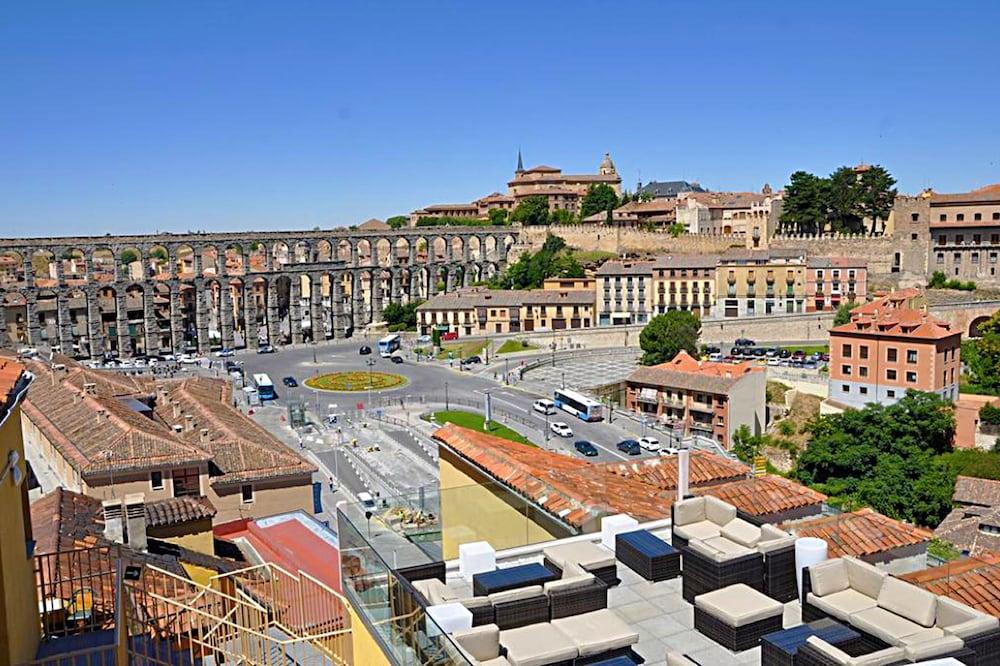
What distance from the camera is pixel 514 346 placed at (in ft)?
218

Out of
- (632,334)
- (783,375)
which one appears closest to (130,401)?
(783,375)

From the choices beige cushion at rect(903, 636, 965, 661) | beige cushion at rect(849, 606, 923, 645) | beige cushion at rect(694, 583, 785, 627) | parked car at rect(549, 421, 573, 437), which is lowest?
parked car at rect(549, 421, 573, 437)

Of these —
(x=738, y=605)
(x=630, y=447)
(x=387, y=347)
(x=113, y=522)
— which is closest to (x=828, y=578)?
(x=738, y=605)

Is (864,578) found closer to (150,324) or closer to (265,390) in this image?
(265,390)

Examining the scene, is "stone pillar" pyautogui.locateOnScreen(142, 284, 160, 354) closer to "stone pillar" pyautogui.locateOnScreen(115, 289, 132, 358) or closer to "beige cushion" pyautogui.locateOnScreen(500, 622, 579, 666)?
"stone pillar" pyautogui.locateOnScreen(115, 289, 132, 358)

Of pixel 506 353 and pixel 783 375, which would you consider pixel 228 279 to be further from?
pixel 783 375

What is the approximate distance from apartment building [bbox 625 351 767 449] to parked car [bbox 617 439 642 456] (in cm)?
453

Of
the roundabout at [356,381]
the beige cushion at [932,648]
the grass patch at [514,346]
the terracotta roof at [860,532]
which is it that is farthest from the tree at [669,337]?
the beige cushion at [932,648]

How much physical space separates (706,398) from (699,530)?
38.2 meters

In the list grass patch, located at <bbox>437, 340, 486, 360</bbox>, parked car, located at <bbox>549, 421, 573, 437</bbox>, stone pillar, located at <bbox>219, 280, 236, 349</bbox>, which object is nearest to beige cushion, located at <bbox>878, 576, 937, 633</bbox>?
parked car, located at <bbox>549, 421, 573, 437</bbox>

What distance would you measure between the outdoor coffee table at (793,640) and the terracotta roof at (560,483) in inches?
111

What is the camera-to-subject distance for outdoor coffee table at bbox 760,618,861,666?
5406mm

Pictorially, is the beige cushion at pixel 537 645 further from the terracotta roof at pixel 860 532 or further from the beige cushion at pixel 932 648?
the terracotta roof at pixel 860 532

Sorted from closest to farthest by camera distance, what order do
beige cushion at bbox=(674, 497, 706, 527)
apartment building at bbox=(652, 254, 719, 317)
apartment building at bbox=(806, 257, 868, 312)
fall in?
beige cushion at bbox=(674, 497, 706, 527) → apartment building at bbox=(806, 257, 868, 312) → apartment building at bbox=(652, 254, 719, 317)
